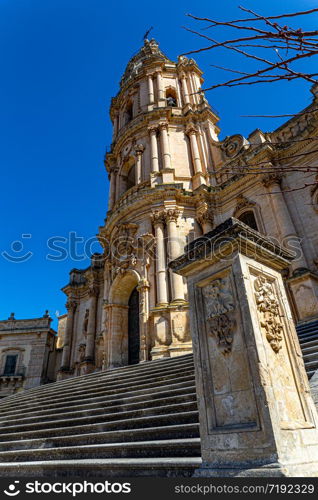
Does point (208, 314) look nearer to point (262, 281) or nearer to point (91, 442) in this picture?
point (262, 281)

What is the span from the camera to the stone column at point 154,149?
1795 cm

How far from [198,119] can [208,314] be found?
62.4 ft

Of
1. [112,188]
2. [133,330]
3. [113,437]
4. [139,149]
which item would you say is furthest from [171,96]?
[113,437]

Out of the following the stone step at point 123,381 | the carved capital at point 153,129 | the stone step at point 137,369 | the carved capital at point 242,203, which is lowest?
the stone step at point 123,381

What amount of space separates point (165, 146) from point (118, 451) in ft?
54.9

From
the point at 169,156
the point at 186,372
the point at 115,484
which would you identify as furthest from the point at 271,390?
the point at 169,156

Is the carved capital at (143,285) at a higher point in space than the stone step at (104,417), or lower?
higher

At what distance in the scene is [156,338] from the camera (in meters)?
12.8

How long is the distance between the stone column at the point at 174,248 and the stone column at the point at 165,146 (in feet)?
11.7

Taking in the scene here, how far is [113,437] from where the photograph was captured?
15.9 feet

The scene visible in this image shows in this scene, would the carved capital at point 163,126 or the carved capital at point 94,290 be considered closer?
the carved capital at point 163,126

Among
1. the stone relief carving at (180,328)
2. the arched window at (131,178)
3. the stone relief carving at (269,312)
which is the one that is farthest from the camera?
the arched window at (131,178)

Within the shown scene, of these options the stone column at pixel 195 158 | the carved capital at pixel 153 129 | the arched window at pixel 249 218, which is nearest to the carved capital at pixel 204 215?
the arched window at pixel 249 218

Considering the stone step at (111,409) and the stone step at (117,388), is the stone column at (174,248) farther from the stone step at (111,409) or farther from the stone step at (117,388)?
the stone step at (111,409)
